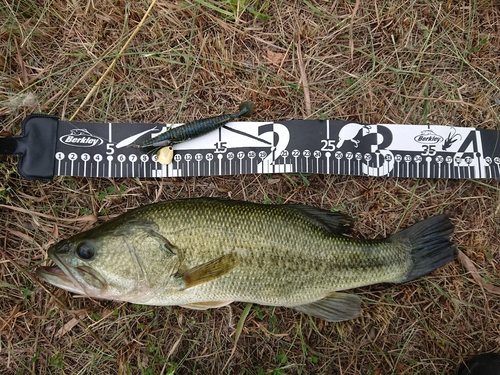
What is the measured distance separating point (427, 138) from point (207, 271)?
231 cm

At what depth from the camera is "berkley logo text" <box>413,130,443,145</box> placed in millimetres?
3441

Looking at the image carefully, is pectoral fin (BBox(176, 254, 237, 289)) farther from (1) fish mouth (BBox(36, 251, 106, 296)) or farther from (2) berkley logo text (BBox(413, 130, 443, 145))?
(2) berkley logo text (BBox(413, 130, 443, 145))

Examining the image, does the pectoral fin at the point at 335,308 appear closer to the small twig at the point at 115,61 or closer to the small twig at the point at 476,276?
the small twig at the point at 476,276

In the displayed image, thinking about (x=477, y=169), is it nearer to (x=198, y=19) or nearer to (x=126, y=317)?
(x=198, y=19)

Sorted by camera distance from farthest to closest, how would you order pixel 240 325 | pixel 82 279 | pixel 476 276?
pixel 476 276 → pixel 240 325 → pixel 82 279

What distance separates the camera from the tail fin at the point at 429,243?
3113 mm

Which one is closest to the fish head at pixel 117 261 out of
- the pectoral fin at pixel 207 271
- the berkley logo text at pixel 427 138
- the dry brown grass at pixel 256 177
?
the pectoral fin at pixel 207 271

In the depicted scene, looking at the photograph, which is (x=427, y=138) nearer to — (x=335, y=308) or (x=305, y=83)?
(x=305, y=83)

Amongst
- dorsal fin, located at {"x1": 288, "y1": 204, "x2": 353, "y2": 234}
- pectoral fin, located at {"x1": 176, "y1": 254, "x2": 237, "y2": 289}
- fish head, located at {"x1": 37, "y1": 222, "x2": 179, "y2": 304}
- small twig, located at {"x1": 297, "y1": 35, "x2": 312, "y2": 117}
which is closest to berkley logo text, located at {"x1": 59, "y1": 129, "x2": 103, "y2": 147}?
fish head, located at {"x1": 37, "y1": 222, "x2": 179, "y2": 304}

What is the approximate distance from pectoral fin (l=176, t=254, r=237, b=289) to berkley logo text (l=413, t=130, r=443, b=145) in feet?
6.68

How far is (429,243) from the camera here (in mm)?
3156

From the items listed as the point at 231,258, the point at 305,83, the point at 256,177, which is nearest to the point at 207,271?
the point at 231,258

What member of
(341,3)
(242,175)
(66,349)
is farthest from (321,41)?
(66,349)

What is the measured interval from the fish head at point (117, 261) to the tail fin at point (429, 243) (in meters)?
1.88
